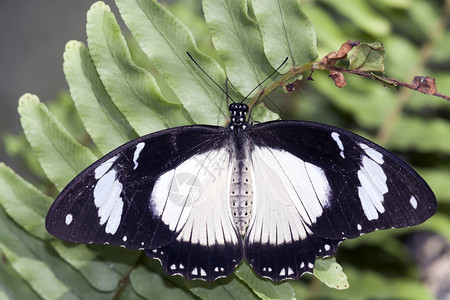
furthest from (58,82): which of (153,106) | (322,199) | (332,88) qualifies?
(322,199)

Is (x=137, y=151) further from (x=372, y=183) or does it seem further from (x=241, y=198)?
(x=372, y=183)

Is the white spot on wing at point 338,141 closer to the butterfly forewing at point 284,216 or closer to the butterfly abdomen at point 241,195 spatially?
the butterfly forewing at point 284,216

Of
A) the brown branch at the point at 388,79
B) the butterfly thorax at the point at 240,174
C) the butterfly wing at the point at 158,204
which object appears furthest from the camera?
the butterfly thorax at the point at 240,174

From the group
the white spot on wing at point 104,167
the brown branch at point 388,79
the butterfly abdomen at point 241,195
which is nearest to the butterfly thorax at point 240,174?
the butterfly abdomen at point 241,195

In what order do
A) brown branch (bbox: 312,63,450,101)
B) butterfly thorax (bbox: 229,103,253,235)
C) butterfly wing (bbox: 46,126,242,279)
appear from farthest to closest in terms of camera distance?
1. butterfly thorax (bbox: 229,103,253,235)
2. butterfly wing (bbox: 46,126,242,279)
3. brown branch (bbox: 312,63,450,101)

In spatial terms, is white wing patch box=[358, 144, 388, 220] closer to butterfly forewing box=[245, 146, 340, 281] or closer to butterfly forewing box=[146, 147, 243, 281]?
butterfly forewing box=[245, 146, 340, 281]

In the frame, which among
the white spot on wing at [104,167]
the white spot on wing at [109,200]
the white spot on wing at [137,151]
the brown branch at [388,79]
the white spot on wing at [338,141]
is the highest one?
the brown branch at [388,79]

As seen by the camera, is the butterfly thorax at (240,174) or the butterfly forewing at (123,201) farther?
the butterfly thorax at (240,174)

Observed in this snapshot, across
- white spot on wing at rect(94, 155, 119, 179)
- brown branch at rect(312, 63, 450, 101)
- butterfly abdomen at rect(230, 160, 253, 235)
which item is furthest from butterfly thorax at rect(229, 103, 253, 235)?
white spot on wing at rect(94, 155, 119, 179)
